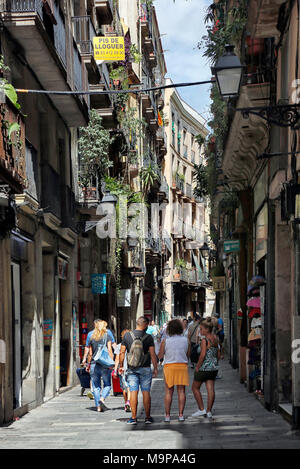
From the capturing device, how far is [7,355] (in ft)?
42.3

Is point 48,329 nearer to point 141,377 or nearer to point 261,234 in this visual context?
point 261,234

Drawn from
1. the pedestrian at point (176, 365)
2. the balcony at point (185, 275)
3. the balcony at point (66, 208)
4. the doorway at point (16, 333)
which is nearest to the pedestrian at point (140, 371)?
the pedestrian at point (176, 365)

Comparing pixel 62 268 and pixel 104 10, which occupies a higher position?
pixel 104 10

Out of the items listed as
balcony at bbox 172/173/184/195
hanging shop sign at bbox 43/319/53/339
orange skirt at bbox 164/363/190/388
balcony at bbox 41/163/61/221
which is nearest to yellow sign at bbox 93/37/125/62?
balcony at bbox 41/163/61/221

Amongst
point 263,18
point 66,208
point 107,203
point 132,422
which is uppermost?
point 263,18

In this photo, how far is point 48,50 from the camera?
1493cm

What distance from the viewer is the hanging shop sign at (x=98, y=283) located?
24.5 m

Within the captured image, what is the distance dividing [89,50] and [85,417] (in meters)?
11.0

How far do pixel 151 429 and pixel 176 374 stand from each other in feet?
4.33

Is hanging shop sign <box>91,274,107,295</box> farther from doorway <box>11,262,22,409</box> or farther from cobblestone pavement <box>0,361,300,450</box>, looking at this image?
doorway <box>11,262,22,409</box>

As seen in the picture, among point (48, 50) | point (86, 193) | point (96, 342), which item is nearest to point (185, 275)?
point (86, 193)

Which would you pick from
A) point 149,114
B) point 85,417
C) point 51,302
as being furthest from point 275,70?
point 149,114

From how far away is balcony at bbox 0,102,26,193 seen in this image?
11438 mm

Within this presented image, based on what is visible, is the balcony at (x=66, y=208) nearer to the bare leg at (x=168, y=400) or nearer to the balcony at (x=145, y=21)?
the bare leg at (x=168, y=400)
